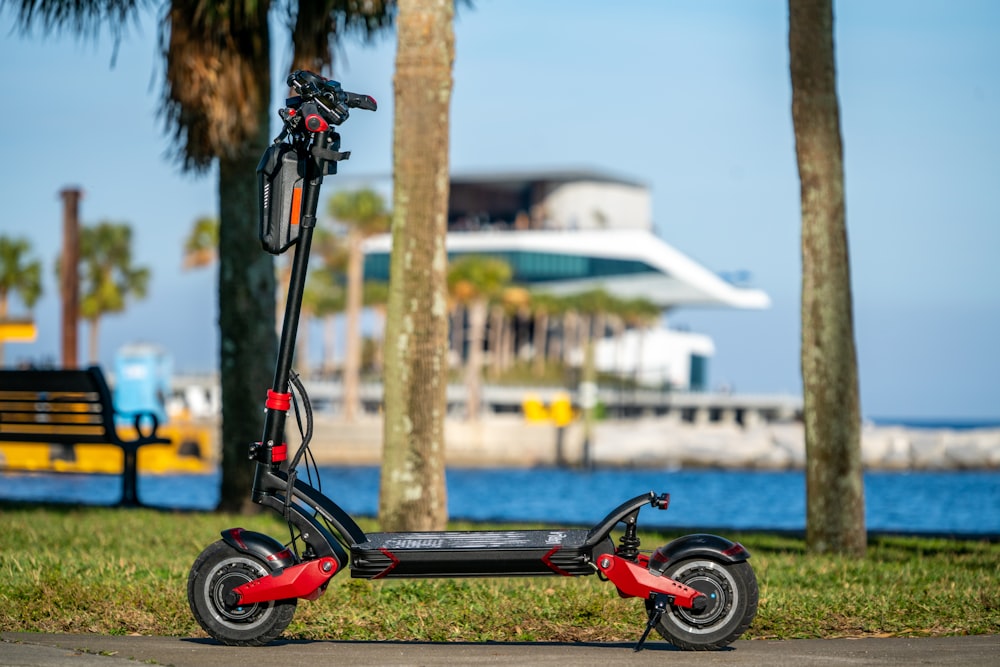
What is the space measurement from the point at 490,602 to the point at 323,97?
2.70 m

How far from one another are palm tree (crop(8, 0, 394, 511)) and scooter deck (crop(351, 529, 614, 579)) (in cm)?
678

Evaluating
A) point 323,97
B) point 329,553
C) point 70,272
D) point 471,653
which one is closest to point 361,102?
point 323,97

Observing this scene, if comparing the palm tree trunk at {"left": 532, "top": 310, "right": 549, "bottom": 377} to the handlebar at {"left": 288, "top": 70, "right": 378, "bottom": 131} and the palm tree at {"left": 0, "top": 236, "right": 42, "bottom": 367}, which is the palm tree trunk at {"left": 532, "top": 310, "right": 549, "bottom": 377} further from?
the handlebar at {"left": 288, "top": 70, "right": 378, "bottom": 131}

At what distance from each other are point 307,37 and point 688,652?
8.50 meters

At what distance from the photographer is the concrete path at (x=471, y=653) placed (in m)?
5.76

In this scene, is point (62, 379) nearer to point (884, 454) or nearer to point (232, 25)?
point (232, 25)

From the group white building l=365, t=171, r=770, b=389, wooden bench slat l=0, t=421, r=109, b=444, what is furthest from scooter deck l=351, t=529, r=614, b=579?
white building l=365, t=171, r=770, b=389

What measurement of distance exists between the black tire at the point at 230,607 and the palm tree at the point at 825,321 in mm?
4929

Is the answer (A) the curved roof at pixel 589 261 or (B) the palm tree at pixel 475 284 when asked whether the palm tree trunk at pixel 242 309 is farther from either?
(A) the curved roof at pixel 589 261

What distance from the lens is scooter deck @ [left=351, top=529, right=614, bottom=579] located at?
6.03 m

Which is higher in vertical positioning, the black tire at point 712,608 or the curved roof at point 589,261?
the curved roof at point 589,261

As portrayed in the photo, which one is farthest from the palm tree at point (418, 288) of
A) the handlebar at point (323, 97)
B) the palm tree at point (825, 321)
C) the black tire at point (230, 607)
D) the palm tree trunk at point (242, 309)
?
the black tire at point (230, 607)

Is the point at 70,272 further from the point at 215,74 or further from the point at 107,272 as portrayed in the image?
the point at 107,272

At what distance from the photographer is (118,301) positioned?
3487 inches
